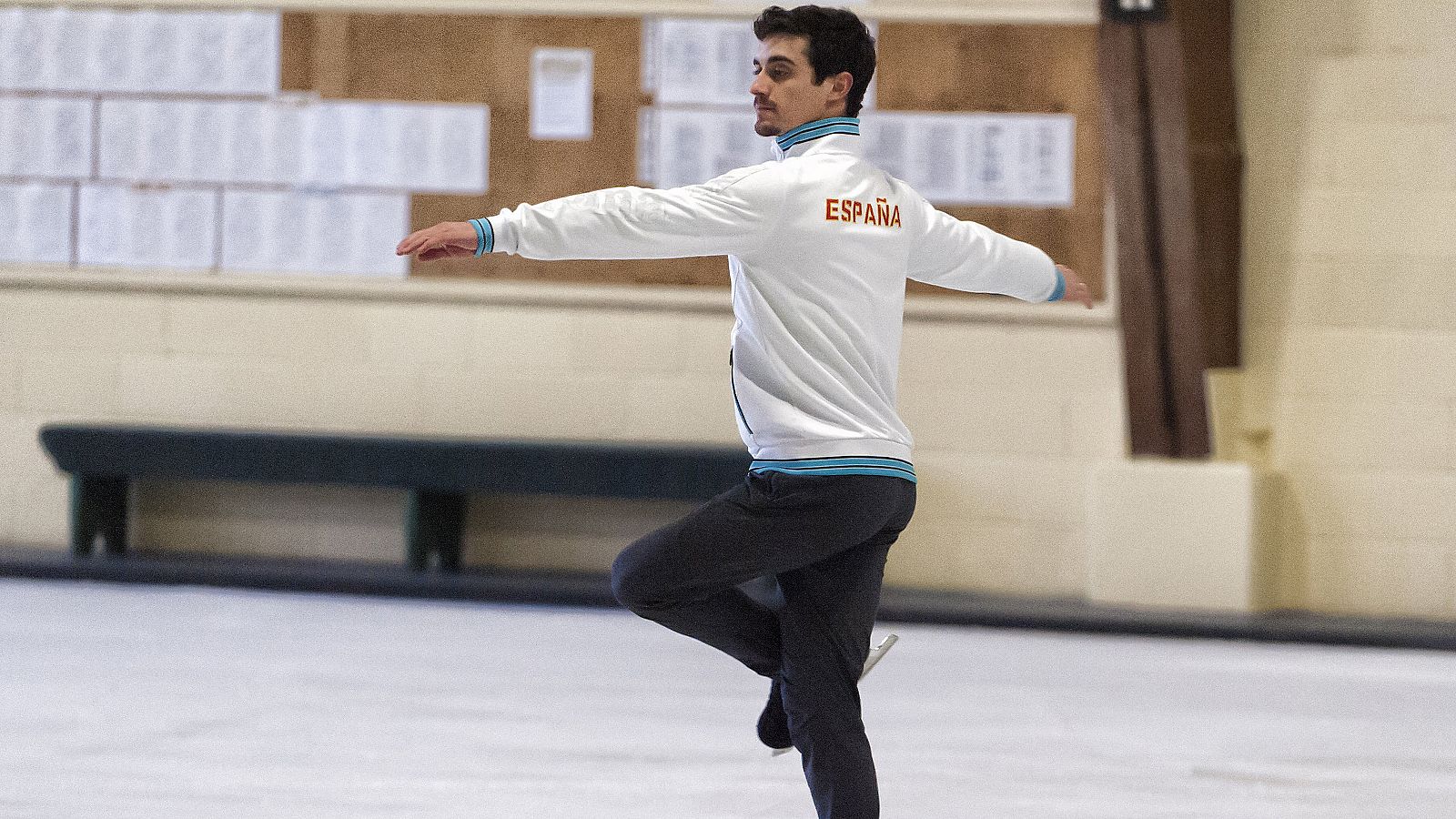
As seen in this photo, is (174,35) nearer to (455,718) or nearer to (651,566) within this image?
(455,718)

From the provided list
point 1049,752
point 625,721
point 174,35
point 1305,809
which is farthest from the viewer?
point 174,35

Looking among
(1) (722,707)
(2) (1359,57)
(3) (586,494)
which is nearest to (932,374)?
(3) (586,494)

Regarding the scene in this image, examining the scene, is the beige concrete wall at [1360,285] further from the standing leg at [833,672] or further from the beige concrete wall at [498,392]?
Answer: the standing leg at [833,672]

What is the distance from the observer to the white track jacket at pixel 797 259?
212 centimetres

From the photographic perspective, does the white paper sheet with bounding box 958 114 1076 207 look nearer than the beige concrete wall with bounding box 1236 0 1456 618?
No

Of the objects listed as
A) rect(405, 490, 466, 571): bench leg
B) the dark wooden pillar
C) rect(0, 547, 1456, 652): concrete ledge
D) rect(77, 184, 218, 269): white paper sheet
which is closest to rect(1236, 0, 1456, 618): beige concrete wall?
the dark wooden pillar

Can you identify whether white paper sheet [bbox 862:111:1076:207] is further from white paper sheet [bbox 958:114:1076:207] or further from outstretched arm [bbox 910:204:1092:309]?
outstretched arm [bbox 910:204:1092:309]

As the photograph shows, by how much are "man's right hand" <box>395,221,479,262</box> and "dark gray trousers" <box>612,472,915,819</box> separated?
464 mm

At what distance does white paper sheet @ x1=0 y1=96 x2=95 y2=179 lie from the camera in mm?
6742

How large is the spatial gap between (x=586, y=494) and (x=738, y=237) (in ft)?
13.3

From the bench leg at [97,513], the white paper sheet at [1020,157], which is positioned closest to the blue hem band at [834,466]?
the white paper sheet at [1020,157]

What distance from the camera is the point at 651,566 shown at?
2.21 m

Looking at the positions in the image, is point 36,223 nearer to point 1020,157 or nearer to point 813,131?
point 1020,157

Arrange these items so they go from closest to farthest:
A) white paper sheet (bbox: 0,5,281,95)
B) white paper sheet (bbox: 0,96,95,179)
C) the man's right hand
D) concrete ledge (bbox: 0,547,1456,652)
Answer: the man's right hand → concrete ledge (bbox: 0,547,1456,652) → white paper sheet (bbox: 0,5,281,95) → white paper sheet (bbox: 0,96,95,179)
